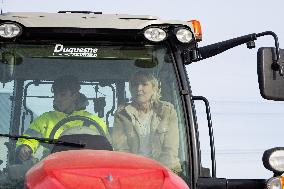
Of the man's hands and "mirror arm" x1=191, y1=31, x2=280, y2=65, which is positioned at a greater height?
"mirror arm" x1=191, y1=31, x2=280, y2=65

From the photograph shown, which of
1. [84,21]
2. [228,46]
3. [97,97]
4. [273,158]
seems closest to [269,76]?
[273,158]

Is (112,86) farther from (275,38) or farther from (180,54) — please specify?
(275,38)

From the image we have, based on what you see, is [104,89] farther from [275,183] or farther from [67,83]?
[275,183]

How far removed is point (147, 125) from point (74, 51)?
27.4 inches

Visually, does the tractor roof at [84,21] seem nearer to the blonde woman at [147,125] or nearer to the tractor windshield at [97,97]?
the tractor windshield at [97,97]

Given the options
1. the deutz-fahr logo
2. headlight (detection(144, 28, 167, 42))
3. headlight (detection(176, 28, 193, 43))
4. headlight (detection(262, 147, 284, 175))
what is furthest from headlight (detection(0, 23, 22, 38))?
headlight (detection(262, 147, 284, 175))

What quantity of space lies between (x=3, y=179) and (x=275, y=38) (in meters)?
1.84

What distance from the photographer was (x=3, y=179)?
400 centimetres

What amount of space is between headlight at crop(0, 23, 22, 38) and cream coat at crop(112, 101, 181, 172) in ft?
2.73

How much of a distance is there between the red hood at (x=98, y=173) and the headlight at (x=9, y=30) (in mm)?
1057

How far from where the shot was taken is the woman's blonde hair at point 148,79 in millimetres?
4355

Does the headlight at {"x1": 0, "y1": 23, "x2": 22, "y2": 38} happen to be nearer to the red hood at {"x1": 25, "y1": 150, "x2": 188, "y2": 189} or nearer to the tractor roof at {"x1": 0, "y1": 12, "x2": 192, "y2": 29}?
the tractor roof at {"x1": 0, "y1": 12, "x2": 192, "y2": 29}

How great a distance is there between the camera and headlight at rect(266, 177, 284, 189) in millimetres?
4009

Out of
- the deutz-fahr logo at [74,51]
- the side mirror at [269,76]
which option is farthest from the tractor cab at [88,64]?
the side mirror at [269,76]
